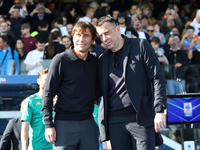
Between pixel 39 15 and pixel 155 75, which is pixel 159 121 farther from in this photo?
pixel 39 15

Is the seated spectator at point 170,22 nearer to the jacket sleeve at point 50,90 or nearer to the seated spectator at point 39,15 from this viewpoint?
the seated spectator at point 39,15

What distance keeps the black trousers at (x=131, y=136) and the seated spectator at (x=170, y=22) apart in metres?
7.54

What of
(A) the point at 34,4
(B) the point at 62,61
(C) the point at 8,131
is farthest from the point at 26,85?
(A) the point at 34,4

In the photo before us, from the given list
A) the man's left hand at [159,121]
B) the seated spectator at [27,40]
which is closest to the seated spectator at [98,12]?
the seated spectator at [27,40]

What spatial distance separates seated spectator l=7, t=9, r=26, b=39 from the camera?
9185 mm

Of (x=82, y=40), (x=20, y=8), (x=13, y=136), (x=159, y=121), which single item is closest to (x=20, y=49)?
(x=20, y=8)

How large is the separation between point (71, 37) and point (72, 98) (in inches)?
232

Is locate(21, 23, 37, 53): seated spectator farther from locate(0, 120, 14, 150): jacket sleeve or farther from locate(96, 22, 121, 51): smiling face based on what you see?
locate(96, 22, 121, 51): smiling face

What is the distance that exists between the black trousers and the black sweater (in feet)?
1.01

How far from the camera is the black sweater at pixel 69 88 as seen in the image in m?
3.09

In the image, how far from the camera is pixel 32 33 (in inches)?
358

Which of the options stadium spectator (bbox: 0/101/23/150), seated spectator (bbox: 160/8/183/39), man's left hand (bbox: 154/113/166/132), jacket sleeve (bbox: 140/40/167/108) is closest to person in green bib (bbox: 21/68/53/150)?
stadium spectator (bbox: 0/101/23/150)

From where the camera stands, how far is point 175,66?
23.9 ft

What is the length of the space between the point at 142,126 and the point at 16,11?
7.45 m
